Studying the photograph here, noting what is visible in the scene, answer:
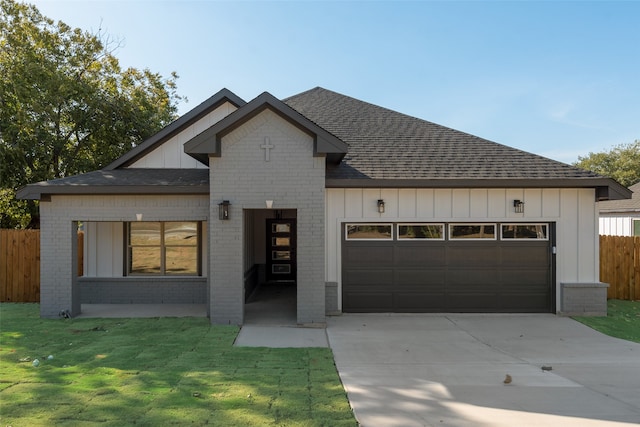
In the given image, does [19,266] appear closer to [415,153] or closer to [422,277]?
[422,277]

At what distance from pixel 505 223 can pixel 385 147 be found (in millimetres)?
3664

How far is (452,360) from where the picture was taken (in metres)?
5.98

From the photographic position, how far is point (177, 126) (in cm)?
1037

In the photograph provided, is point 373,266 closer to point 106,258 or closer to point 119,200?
point 119,200

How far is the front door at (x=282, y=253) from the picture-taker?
13133 mm

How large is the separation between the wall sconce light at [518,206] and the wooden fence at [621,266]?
4.55 meters

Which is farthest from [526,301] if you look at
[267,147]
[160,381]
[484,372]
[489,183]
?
[160,381]

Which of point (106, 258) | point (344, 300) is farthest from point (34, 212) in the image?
point (344, 300)

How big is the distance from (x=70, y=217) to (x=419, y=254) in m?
8.42

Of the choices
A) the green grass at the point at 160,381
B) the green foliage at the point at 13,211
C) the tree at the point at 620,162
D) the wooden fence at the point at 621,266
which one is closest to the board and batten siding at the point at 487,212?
the wooden fence at the point at 621,266

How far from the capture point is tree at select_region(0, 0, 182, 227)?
13484 mm

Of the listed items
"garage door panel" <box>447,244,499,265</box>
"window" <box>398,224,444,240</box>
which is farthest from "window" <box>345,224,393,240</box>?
"garage door panel" <box>447,244,499,265</box>

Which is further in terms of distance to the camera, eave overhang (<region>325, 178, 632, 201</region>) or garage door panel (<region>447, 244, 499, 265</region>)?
garage door panel (<region>447, 244, 499, 265</region>)

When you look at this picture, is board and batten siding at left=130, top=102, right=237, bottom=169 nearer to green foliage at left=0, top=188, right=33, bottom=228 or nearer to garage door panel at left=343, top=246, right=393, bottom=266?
garage door panel at left=343, top=246, right=393, bottom=266
